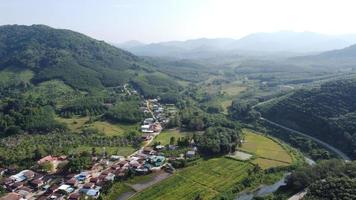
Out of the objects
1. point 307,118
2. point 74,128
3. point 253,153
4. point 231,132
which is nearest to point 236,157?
point 253,153

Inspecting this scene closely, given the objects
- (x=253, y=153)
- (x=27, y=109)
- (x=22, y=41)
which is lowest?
(x=253, y=153)

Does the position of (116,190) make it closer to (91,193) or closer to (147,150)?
(91,193)

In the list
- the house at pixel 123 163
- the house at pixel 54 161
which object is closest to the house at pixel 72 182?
the house at pixel 54 161

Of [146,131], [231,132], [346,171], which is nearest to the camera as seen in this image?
[346,171]

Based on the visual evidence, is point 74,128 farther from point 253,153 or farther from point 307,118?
point 307,118

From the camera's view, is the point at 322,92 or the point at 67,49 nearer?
the point at 322,92

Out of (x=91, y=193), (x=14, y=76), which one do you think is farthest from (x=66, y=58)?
(x=91, y=193)

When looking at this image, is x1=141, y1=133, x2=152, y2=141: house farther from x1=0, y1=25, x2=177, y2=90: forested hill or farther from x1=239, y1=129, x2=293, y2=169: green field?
x1=0, y1=25, x2=177, y2=90: forested hill
